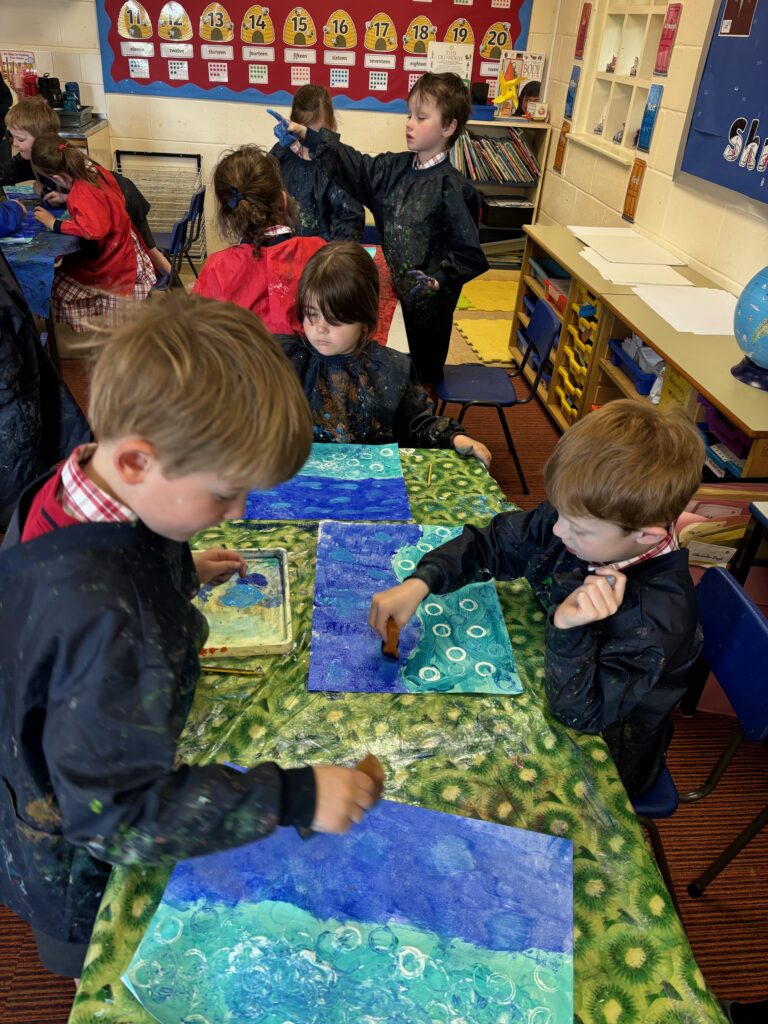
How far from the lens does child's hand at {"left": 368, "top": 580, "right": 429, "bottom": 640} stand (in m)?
1.13

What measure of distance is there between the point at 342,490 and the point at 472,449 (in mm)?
366

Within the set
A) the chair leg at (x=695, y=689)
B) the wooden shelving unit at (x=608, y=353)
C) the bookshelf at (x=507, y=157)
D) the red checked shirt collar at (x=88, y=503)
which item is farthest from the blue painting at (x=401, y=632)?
the bookshelf at (x=507, y=157)

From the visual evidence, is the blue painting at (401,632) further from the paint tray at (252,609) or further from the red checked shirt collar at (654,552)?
the red checked shirt collar at (654,552)

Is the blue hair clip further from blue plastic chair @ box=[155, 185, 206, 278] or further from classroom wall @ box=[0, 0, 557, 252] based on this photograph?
classroom wall @ box=[0, 0, 557, 252]

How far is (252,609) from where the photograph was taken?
1.18 meters

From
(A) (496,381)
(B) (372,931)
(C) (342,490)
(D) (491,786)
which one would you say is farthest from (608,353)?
(B) (372,931)

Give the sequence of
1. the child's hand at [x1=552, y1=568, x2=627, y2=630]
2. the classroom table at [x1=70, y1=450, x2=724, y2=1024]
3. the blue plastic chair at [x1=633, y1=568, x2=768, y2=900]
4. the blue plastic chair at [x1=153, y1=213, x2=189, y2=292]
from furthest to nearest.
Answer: the blue plastic chair at [x1=153, y1=213, x2=189, y2=292] → the blue plastic chair at [x1=633, y1=568, x2=768, y2=900] → the child's hand at [x1=552, y1=568, x2=627, y2=630] → the classroom table at [x1=70, y1=450, x2=724, y2=1024]

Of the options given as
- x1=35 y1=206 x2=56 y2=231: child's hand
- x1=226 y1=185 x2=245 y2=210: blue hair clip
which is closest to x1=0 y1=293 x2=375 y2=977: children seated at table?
x1=226 y1=185 x2=245 y2=210: blue hair clip

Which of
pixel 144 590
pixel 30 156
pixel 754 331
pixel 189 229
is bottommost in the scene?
pixel 189 229

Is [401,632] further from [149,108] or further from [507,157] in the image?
[149,108]

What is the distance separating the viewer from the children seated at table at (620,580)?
1.03 metres

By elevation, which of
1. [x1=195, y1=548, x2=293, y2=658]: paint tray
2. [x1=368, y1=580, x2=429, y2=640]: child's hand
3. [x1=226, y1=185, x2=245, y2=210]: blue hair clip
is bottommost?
[x1=195, y1=548, x2=293, y2=658]: paint tray

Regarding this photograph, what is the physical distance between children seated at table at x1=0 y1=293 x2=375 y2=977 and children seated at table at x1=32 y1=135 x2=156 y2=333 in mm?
2682

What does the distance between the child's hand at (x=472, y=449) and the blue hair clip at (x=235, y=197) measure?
129cm
